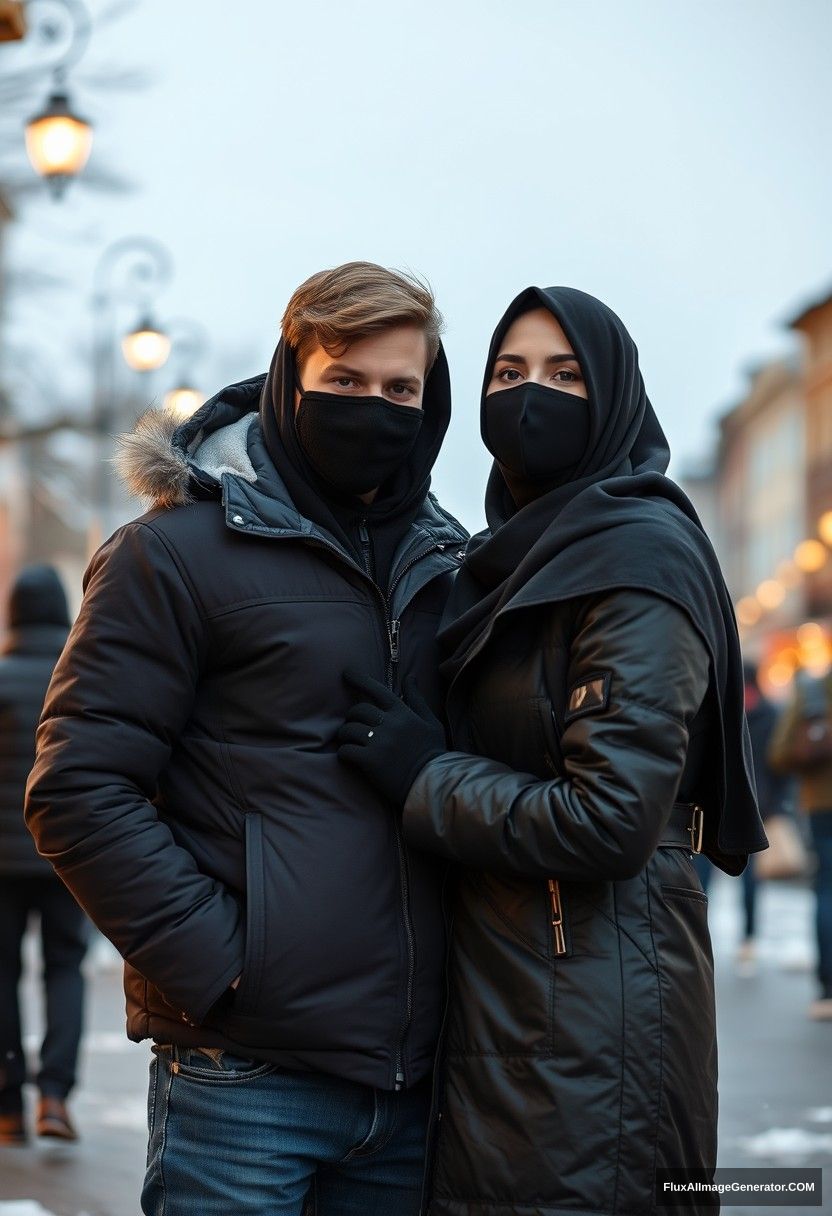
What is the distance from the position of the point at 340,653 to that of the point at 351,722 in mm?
128

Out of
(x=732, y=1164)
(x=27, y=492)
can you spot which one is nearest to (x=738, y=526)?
(x=27, y=492)

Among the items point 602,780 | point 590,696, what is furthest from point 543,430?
point 602,780

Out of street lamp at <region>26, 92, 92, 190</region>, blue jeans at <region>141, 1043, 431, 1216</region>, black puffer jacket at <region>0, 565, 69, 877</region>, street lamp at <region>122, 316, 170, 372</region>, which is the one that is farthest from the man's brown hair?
street lamp at <region>122, 316, 170, 372</region>

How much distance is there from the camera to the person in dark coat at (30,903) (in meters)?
6.02

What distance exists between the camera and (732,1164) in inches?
224

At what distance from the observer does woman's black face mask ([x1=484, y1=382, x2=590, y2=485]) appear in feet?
9.45

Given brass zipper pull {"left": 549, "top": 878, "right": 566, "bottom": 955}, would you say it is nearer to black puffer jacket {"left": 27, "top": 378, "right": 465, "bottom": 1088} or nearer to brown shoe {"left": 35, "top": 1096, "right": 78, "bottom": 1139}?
black puffer jacket {"left": 27, "top": 378, "right": 465, "bottom": 1088}

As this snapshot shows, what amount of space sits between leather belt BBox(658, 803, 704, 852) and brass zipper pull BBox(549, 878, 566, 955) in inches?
8.2

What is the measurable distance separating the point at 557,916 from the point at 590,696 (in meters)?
0.38

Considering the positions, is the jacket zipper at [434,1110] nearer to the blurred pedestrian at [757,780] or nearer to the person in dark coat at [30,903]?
the person in dark coat at [30,903]

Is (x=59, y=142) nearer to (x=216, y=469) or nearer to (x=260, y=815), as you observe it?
(x=216, y=469)

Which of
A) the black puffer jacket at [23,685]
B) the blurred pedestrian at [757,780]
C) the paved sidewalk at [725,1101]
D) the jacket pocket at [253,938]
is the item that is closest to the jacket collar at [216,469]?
the jacket pocket at [253,938]

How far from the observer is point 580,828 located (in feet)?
8.00

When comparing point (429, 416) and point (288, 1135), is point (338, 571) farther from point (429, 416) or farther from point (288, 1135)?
point (288, 1135)
